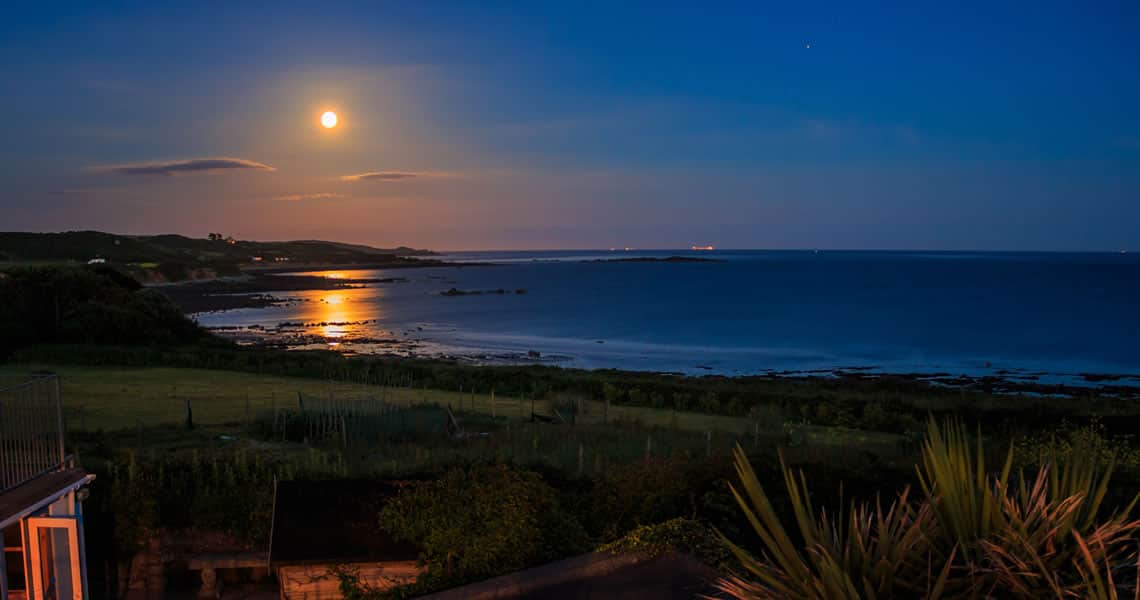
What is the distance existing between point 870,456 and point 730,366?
122 ft

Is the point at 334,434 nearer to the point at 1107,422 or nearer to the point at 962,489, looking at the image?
the point at 962,489

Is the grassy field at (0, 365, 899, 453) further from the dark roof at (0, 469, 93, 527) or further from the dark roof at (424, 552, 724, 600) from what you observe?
the dark roof at (424, 552, 724, 600)

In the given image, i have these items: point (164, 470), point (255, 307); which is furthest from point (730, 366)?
point (255, 307)

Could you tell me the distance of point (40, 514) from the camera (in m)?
8.85

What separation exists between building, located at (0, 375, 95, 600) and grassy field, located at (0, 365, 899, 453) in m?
8.91

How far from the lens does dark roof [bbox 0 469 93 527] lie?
8.35 metres

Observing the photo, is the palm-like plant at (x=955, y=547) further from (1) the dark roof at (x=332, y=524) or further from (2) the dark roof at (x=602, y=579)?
(1) the dark roof at (x=332, y=524)

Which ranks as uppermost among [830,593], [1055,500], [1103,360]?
[1055,500]

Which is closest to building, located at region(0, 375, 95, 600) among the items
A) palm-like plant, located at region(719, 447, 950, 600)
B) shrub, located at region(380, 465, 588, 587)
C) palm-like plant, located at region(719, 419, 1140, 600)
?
shrub, located at region(380, 465, 588, 587)

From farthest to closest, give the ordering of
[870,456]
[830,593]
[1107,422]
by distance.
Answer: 1. [1107,422]
2. [870,456]
3. [830,593]

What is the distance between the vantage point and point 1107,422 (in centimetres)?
2266

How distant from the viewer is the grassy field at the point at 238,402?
20062mm

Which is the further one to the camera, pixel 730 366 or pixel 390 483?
pixel 730 366

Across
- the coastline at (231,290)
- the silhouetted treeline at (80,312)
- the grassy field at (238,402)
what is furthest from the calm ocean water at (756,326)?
the grassy field at (238,402)
